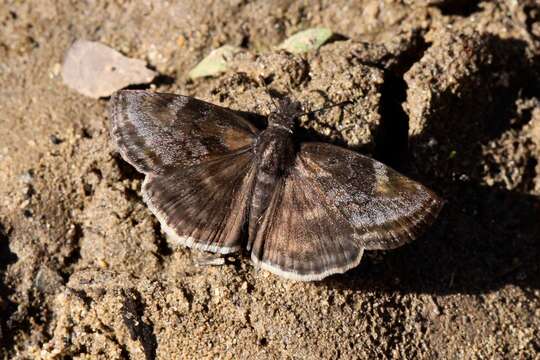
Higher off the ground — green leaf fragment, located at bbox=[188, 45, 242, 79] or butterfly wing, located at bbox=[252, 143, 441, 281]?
green leaf fragment, located at bbox=[188, 45, 242, 79]

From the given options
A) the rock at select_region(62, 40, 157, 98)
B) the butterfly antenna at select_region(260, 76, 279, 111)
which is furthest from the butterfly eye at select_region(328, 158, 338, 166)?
the rock at select_region(62, 40, 157, 98)

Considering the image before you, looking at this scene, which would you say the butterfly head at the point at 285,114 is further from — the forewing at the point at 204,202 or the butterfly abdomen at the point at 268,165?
the forewing at the point at 204,202

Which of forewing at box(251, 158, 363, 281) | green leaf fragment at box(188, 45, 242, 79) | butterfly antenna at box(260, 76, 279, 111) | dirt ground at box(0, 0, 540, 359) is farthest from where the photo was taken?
green leaf fragment at box(188, 45, 242, 79)

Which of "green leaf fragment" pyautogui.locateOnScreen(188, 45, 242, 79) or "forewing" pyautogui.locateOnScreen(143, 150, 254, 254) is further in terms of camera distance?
"green leaf fragment" pyautogui.locateOnScreen(188, 45, 242, 79)

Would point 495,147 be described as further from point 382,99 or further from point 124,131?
point 124,131

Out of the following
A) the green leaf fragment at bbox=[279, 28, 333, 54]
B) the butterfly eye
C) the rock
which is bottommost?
the butterfly eye

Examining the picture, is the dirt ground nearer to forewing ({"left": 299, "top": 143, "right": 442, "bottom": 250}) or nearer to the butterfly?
the butterfly

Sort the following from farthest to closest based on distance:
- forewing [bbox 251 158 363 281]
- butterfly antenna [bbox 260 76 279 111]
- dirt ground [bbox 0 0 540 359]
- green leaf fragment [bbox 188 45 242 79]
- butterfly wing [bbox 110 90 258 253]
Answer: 1. green leaf fragment [bbox 188 45 242 79]
2. butterfly antenna [bbox 260 76 279 111]
3. dirt ground [bbox 0 0 540 359]
4. butterfly wing [bbox 110 90 258 253]
5. forewing [bbox 251 158 363 281]

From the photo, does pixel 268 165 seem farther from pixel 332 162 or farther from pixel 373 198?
pixel 373 198
